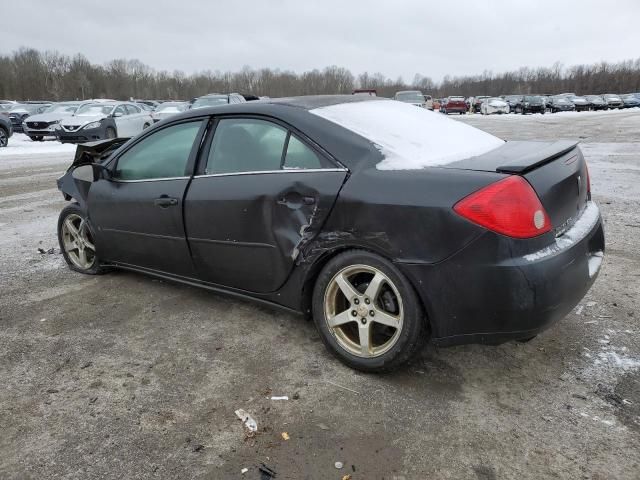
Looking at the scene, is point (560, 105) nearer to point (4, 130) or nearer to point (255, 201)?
point (4, 130)

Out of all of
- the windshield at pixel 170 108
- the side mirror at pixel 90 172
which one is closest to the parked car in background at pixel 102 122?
the windshield at pixel 170 108

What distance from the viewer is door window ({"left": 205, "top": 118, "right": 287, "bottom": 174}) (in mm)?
3109

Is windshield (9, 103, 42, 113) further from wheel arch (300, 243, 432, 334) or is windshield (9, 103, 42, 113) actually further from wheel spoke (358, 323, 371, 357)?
wheel spoke (358, 323, 371, 357)

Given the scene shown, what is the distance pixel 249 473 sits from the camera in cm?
210

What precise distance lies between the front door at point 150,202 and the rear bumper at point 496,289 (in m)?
1.79

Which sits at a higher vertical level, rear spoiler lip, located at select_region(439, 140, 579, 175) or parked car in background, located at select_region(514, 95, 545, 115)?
parked car in background, located at select_region(514, 95, 545, 115)

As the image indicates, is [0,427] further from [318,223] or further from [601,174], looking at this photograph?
[601,174]

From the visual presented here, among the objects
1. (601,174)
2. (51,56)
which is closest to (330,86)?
(51,56)

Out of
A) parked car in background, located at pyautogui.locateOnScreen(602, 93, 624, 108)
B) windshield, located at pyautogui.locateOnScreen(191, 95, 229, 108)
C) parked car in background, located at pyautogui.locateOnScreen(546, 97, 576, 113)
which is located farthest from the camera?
parked car in background, located at pyautogui.locateOnScreen(602, 93, 624, 108)

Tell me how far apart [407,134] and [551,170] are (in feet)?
2.78

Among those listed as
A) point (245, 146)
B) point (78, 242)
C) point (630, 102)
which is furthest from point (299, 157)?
point (630, 102)

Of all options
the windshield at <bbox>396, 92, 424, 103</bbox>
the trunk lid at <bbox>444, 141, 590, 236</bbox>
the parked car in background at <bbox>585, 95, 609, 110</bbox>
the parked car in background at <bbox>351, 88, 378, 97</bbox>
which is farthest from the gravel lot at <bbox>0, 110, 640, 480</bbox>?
the parked car in background at <bbox>585, 95, 609, 110</bbox>

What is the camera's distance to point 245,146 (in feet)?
10.8

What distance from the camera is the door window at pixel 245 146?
3.11 metres
